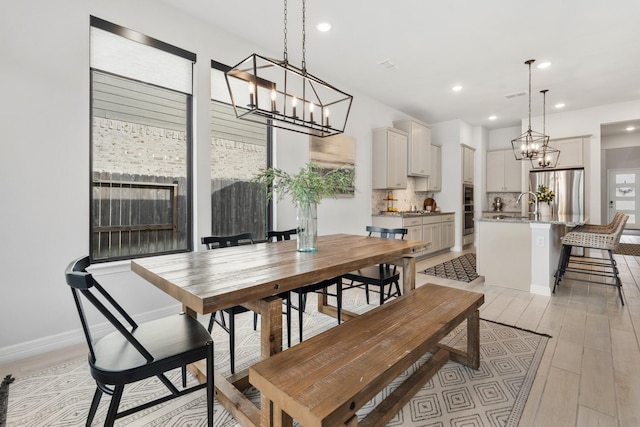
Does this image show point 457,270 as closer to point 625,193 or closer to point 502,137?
point 502,137

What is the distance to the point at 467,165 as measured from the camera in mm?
7176

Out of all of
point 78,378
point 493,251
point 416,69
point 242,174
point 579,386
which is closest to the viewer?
point 579,386

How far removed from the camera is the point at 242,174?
3.76 m

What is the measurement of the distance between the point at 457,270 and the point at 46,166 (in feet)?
17.0

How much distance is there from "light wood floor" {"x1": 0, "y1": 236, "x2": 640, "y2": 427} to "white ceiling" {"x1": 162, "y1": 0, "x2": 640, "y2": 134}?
3.00 meters

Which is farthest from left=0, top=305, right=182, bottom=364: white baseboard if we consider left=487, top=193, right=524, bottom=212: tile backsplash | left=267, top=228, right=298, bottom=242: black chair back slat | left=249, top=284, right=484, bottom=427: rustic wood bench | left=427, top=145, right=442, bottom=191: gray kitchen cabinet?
left=487, top=193, right=524, bottom=212: tile backsplash

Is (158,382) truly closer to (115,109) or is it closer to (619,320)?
(115,109)

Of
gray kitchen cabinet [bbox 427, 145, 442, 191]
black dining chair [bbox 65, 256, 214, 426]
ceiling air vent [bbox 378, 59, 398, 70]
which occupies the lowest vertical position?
black dining chair [bbox 65, 256, 214, 426]

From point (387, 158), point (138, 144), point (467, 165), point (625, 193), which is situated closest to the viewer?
point (138, 144)

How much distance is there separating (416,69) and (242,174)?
9.45 ft

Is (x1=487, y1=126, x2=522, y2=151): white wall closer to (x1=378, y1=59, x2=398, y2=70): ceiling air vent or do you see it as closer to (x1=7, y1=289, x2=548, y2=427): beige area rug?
(x1=378, y1=59, x2=398, y2=70): ceiling air vent

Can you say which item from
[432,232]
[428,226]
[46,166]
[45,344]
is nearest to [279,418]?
[45,344]

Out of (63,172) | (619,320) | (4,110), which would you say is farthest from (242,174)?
(619,320)

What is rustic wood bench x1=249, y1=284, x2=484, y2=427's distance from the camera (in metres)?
1.06
